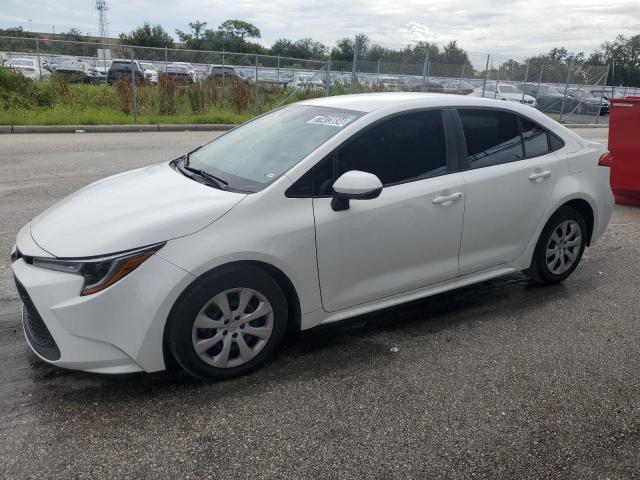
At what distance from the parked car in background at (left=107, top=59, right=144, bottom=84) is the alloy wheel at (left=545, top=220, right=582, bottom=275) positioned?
48.1ft

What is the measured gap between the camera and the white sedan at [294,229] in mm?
2861

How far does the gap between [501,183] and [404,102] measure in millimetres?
934

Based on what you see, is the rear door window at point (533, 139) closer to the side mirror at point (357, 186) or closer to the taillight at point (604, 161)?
the taillight at point (604, 161)

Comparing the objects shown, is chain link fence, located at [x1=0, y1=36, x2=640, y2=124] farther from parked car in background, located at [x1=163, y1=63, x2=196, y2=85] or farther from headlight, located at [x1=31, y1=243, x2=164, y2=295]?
headlight, located at [x1=31, y1=243, x2=164, y2=295]

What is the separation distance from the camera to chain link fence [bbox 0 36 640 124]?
655 inches

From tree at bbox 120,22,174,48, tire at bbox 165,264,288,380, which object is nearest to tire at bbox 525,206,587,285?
tire at bbox 165,264,288,380

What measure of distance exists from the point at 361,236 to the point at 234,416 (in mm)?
1283

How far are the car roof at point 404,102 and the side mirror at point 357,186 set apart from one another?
67cm

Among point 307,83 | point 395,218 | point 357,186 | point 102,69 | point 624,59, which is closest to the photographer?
point 357,186

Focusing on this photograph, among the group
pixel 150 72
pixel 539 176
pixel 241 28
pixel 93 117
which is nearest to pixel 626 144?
pixel 539 176

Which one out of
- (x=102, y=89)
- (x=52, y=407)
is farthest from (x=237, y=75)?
(x=52, y=407)

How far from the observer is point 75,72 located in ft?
56.7

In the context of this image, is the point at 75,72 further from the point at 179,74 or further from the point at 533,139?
the point at 533,139

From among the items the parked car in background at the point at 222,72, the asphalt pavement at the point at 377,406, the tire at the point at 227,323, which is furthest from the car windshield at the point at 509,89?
the tire at the point at 227,323
